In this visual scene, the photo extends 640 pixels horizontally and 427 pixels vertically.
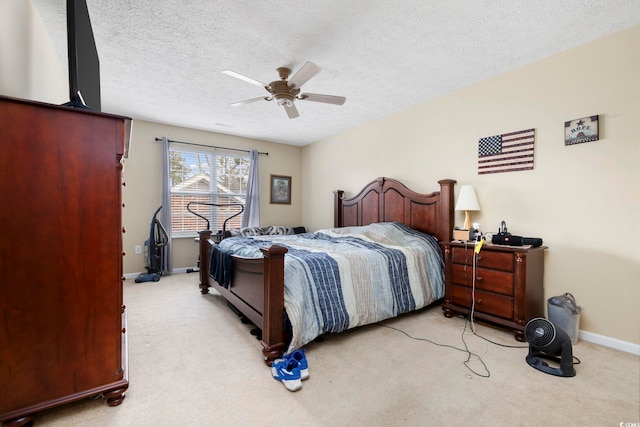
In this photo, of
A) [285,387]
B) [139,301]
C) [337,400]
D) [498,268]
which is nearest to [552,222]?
[498,268]

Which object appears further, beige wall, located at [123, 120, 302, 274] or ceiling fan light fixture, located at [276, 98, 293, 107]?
beige wall, located at [123, 120, 302, 274]

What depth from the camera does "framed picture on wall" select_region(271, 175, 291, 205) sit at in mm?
5743

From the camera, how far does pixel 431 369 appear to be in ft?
6.19

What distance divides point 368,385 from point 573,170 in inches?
97.4

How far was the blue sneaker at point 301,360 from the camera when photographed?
1.78 metres

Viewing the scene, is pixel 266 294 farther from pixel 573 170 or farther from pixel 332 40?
pixel 573 170

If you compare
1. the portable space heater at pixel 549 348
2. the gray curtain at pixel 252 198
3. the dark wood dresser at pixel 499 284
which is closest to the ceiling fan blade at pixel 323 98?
the dark wood dresser at pixel 499 284

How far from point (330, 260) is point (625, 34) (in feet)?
9.50

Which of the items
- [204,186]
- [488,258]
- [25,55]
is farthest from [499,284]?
[204,186]

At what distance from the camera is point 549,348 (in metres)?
1.87

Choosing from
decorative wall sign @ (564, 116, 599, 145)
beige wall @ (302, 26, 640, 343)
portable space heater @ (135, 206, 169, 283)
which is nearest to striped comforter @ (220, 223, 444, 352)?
beige wall @ (302, 26, 640, 343)

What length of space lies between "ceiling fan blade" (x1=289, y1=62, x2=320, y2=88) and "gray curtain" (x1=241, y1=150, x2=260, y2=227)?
295cm

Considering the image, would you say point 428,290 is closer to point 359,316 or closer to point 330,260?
point 359,316

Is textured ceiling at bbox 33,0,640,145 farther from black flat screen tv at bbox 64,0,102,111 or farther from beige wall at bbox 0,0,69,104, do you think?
black flat screen tv at bbox 64,0,102,111
